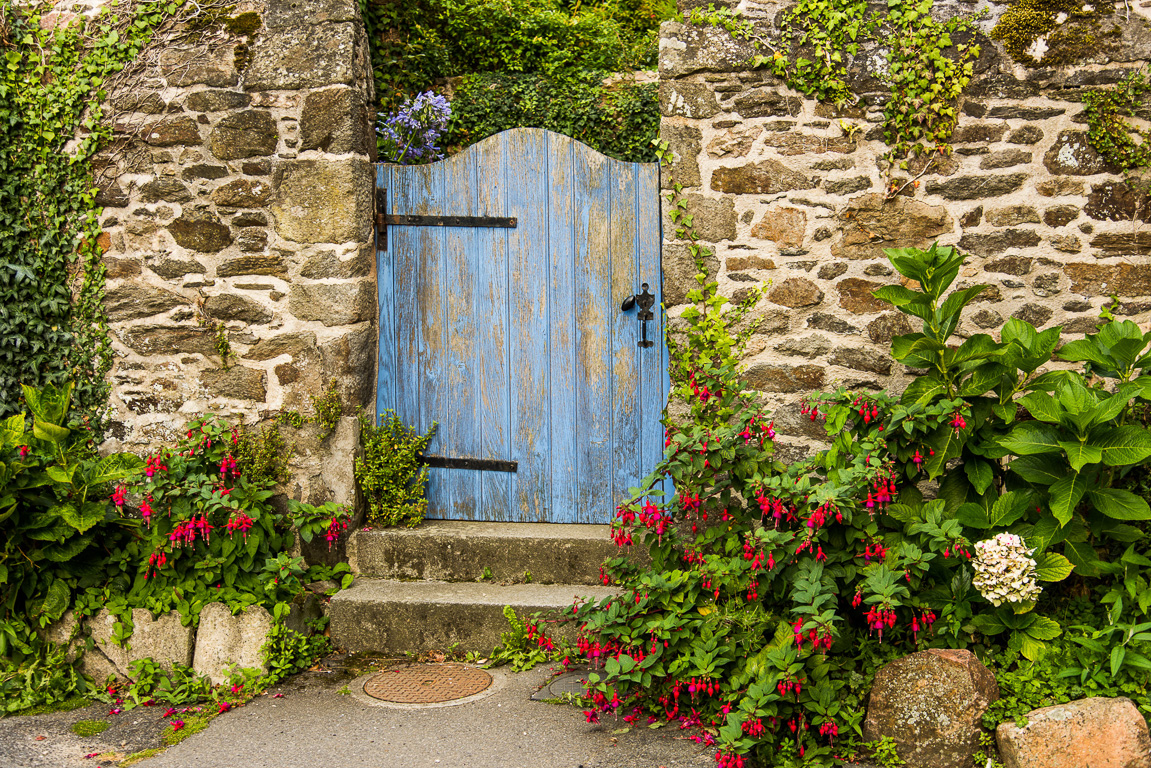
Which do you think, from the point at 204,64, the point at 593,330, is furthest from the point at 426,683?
the point at 204,64

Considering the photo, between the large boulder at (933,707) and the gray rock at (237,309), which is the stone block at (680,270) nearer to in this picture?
the large boulder at (933,707)

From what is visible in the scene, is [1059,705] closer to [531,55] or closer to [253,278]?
[253,278]

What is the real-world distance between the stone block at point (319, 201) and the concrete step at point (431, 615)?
165cm

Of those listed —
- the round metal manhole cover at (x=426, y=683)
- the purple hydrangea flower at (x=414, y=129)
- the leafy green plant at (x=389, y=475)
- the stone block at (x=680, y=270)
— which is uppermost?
the purple hydrangea flower at (x=414, y=129)

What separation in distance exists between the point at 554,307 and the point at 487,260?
0.40m

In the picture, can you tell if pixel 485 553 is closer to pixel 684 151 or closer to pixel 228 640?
pixel 228 640

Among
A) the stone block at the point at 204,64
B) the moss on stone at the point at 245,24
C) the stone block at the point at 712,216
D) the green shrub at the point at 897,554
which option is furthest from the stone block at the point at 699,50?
the stone block at the point at 204,64

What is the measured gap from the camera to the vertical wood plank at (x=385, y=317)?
160 inches

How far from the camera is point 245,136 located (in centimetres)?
384

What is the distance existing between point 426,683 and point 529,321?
5.61 feet

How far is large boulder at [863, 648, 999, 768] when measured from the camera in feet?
8.76

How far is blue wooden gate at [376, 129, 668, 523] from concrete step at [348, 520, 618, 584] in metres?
0.27

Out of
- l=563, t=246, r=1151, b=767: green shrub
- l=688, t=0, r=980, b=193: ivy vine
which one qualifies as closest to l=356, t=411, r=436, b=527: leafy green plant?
l=563, t=246, r=1151, b=767: green shrub

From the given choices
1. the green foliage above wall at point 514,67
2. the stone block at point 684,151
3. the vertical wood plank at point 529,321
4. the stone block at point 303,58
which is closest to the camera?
the stone block at point 684,151
